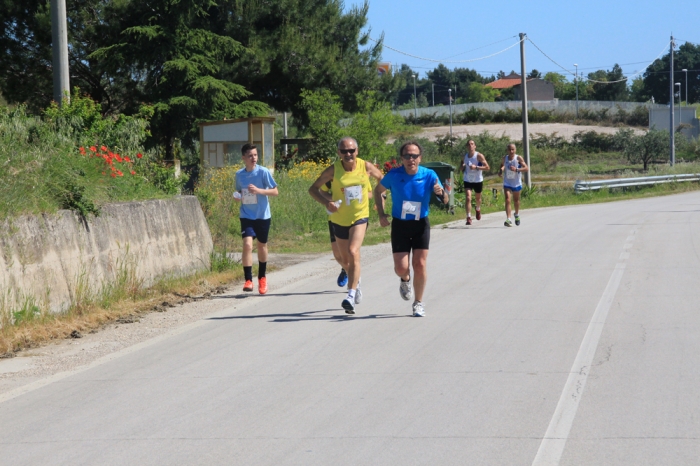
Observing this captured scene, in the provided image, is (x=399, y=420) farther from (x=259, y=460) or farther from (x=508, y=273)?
(x=508, y=273)

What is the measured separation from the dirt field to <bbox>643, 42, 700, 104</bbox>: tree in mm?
44622

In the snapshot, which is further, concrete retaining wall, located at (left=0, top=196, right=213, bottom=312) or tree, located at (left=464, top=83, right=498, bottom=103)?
tree, located at (left=464, top=83, right=498, bottom=103)

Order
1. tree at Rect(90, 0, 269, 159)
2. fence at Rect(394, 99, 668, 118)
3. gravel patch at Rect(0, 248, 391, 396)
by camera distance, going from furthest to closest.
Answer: fence at Rect(394, 99, 668, 118) < tree at Rect(90, 0, 269, 159) < gravel patch at Rect(0, 248, 391, 396)

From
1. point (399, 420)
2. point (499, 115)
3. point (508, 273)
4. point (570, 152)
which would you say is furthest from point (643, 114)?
point (399, 420)

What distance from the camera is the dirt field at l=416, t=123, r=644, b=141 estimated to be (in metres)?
83.5

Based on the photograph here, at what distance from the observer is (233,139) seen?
28281 mm

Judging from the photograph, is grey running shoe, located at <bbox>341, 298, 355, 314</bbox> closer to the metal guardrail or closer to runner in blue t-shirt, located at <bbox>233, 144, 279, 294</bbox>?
runner in blue t-shirt, located at <bbox>233, 144, 279, 294</bbox>

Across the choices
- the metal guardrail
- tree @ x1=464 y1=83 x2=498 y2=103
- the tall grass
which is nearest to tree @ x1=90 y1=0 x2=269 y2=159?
the metal guardrail

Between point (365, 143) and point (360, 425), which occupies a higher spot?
point (365, 143)

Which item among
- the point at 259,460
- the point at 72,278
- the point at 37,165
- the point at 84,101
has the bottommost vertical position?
the point at 259,460

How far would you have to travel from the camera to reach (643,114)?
93.9 metres

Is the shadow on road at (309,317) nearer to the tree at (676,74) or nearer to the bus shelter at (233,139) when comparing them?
the bus shelter at (233,139)

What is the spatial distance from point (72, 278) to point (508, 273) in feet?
19.5

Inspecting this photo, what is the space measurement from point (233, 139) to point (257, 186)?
17.4 m
